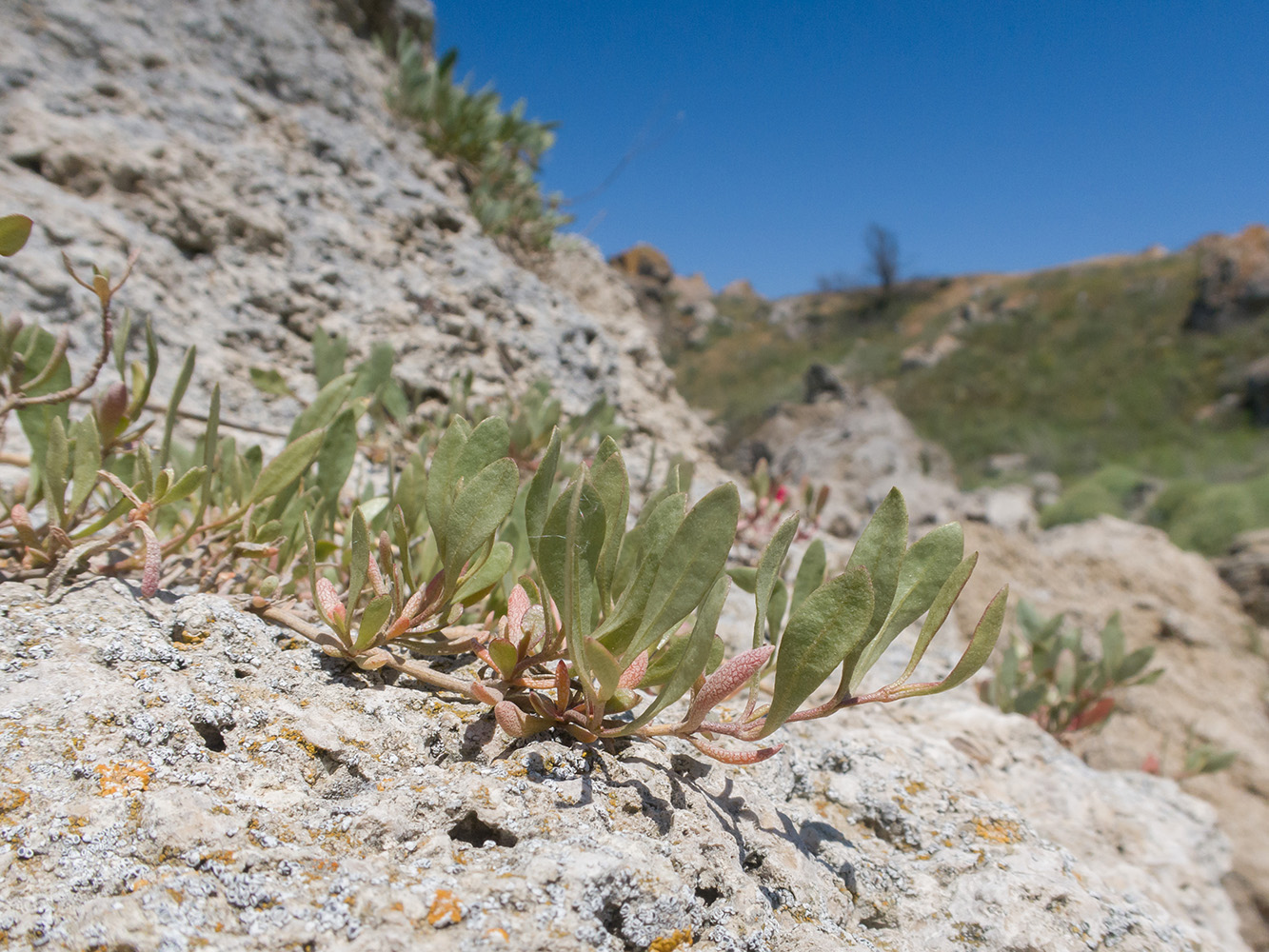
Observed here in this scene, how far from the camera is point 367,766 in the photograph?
1085 mm

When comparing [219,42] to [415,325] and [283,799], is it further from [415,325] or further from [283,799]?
[283,799]

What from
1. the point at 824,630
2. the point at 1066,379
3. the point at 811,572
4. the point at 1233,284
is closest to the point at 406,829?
the point at 824,630

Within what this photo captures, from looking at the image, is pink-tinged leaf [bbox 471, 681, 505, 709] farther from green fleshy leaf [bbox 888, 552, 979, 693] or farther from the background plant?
green fleshy leaf [bbox 888, 552, 979, 693]

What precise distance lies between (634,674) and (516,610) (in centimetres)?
27

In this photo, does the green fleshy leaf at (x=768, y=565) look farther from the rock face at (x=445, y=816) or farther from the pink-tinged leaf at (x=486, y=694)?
the pink-tinged leaf at (x=486, y=694)

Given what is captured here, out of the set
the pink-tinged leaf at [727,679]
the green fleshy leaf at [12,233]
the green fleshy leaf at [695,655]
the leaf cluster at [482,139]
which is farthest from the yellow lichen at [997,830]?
the leaf cluster at [482,139]

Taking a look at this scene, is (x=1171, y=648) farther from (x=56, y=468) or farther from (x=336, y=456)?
(x=56, y=468)

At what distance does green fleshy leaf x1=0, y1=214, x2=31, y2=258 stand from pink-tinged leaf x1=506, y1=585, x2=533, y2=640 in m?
0.95

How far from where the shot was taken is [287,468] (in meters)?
1.53

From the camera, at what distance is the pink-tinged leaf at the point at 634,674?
111cm

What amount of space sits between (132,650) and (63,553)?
36cm

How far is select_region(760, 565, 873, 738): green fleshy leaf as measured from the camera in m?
1.02

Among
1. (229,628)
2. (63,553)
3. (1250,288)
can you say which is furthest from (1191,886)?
(1250,288)

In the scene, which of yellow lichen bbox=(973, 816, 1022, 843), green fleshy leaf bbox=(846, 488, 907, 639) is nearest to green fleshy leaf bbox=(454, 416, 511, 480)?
green fleshy leaf bbox=(846, 488, 907, 639)
